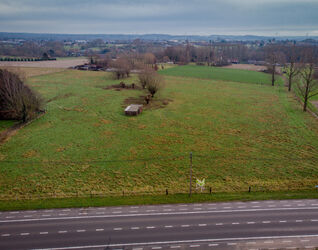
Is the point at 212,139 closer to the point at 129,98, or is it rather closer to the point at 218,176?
the point at 218,176

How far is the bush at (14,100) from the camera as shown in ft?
180

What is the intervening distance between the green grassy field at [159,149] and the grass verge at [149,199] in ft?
4.47

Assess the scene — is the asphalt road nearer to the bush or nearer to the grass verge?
the grass verge

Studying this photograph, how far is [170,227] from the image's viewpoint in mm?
25406

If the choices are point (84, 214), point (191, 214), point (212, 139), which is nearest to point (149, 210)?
point (191, 214)

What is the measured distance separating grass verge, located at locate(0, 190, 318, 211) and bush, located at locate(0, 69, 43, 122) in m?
32.0

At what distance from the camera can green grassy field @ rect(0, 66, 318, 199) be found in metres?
33.9

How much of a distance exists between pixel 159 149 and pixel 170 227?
19448 mm

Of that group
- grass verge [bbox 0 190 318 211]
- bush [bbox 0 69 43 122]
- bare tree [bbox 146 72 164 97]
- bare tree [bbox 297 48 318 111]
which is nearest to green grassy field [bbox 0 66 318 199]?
grass verge [bbox 0 190 318 211]

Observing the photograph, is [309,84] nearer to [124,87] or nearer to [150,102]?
[150,102]

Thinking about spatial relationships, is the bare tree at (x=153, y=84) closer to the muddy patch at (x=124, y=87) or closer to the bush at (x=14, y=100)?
the muddy patch at (x=124, y=87)

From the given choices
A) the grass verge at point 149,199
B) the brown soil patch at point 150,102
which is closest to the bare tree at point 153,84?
the brown soil patch at point 150,102

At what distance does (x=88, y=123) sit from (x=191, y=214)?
36.8 m

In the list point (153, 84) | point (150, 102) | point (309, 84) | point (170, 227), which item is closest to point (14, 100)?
point (150, 102)
